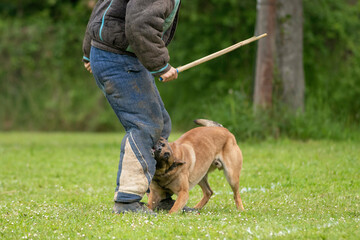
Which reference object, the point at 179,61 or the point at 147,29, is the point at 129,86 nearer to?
the point at 147,29

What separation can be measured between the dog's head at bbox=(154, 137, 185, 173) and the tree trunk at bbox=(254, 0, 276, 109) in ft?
21.7

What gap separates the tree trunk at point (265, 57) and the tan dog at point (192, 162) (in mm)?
5502

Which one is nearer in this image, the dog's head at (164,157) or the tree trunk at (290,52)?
the dog's head at (164,157)

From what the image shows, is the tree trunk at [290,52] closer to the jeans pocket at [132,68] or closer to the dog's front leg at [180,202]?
the dog's front leg at [180,202]

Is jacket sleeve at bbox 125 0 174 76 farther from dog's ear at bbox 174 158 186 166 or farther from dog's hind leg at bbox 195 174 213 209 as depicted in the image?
dog's hind leg at bbox 195 174 213 209

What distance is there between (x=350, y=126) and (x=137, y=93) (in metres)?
8.25

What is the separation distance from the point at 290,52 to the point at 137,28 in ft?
27.1

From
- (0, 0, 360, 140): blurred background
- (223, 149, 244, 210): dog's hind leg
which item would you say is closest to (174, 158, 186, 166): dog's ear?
(223, 149, 244, 210): dog's hind leg

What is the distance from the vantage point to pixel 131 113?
16.9 ft

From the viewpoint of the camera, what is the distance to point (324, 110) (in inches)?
492

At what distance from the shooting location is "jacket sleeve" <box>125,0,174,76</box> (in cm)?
480

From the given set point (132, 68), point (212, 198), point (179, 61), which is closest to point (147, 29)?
point (132, 68)

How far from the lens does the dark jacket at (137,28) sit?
481 centimetres

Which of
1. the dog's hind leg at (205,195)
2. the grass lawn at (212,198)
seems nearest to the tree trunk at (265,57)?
the grass lawn at (212,198)
